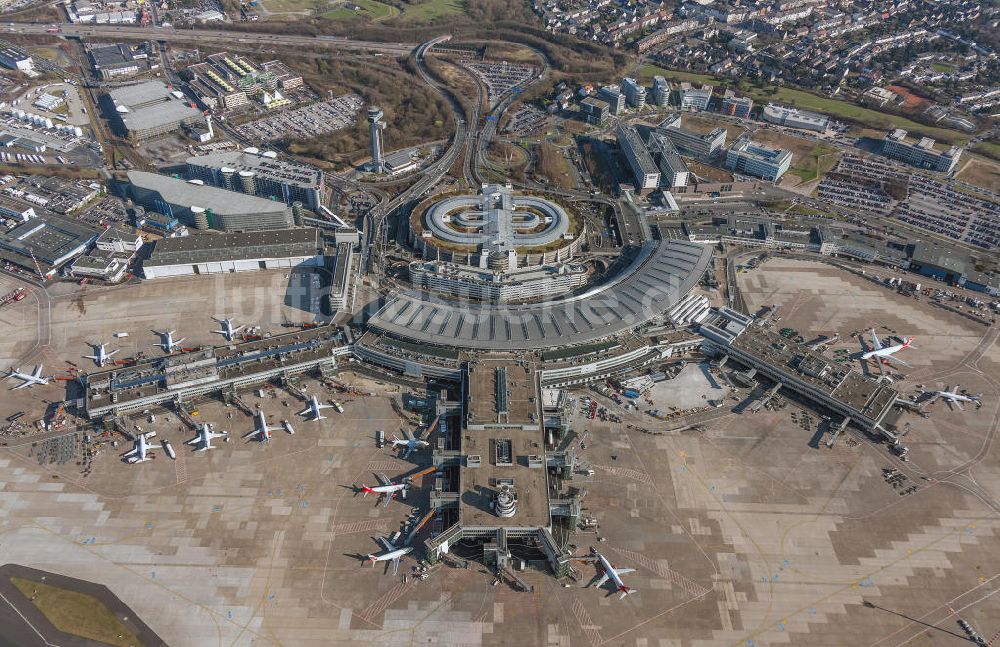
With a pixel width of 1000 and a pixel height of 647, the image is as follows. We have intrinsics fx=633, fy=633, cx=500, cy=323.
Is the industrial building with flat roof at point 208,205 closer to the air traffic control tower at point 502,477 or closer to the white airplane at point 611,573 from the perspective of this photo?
the air traffic control tower at point 502,477

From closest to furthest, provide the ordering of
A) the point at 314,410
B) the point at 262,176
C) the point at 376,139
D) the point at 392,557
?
the point at 392,557
the point at 314,410
the point at 262,176
the point at 376,139

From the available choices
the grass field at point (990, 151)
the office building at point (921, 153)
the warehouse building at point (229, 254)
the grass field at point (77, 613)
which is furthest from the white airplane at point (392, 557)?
the grass field at point (990, 151)

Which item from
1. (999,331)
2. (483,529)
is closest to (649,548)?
(483,529)

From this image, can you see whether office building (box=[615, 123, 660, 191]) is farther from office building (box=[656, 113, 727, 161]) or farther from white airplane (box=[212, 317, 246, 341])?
white airplane (box=[212, 317, 246, 341])

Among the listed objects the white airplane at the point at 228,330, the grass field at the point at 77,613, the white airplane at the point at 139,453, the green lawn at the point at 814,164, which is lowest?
the grass field at the point at 77,613

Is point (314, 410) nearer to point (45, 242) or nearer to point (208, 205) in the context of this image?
point (208, 205)

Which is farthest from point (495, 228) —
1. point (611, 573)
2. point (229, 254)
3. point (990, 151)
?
point (990, 151)
